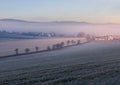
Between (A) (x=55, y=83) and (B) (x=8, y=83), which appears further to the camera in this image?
(B) (x=8, y=83)

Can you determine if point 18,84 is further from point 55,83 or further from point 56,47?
point 56,47

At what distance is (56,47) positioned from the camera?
133750 mm

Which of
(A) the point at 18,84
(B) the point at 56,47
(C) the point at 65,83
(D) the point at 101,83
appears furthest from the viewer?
(B) the point at 56,47

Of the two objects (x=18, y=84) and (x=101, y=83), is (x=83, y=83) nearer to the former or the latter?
(x=101, y=83)

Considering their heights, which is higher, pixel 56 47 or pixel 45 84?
pixel 45 84

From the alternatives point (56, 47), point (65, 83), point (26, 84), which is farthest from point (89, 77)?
point (56, 47)

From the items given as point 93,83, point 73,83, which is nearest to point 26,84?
point 73,83

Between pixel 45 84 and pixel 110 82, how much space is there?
3.48 meters

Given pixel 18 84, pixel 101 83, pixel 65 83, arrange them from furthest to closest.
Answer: pixel 18 84
pixel 65 83
pixel 101 83

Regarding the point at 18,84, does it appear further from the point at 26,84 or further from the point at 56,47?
the point at 56,47

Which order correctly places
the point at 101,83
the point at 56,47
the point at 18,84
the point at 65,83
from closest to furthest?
the point at 101,83
the point at 65,83
the point at 18,84
the point at 56,47

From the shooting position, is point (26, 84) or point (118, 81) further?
point (26, 84)

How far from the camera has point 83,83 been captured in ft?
53.4

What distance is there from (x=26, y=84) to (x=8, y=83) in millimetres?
1882
